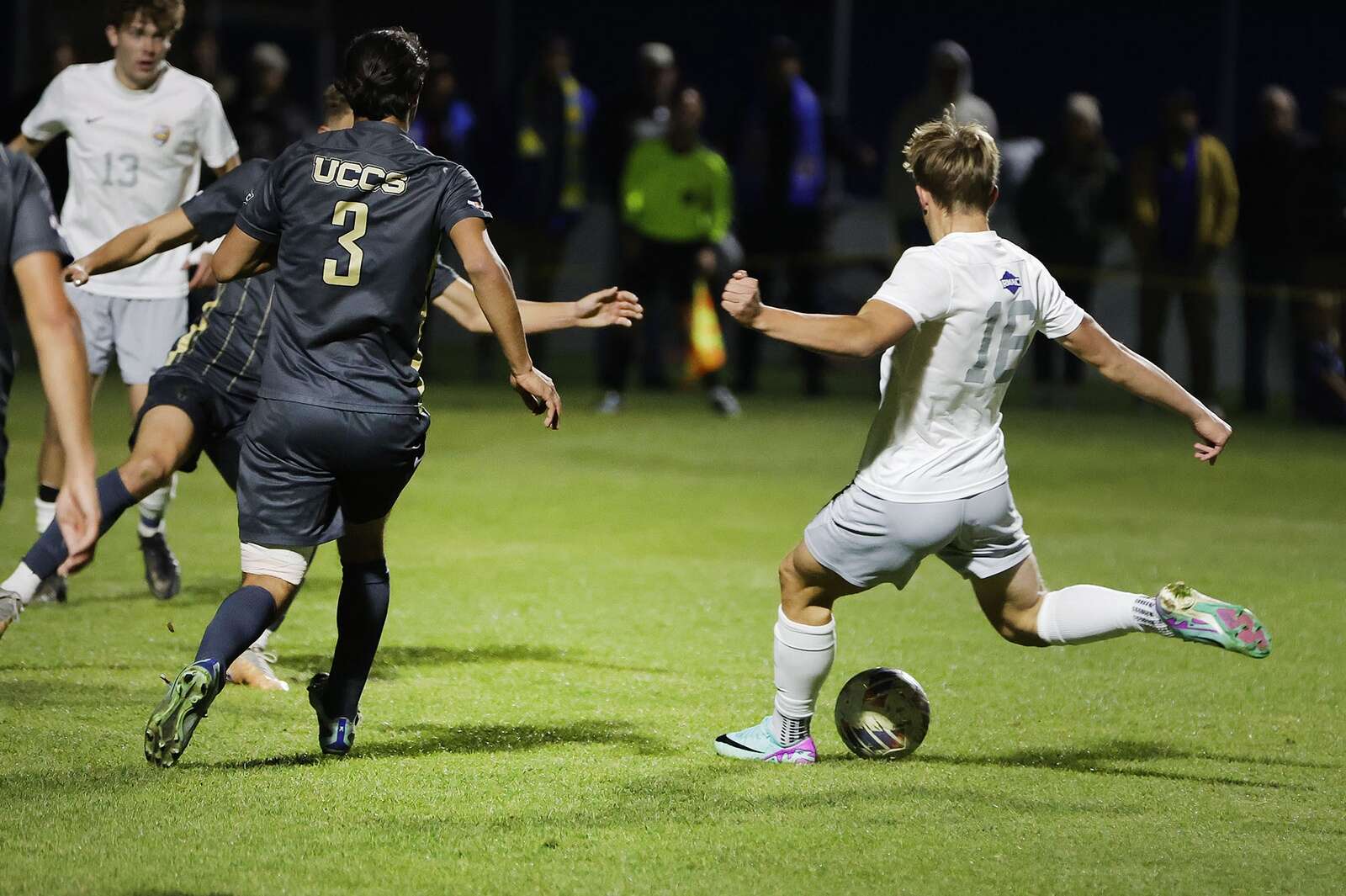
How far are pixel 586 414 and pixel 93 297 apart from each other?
21.5 ft

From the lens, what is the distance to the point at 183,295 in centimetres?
730

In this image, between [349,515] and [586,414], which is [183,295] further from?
[586,414]

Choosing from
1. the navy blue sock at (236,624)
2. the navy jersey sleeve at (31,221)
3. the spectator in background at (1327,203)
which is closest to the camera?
the navy jersey sleeve at (31,221)

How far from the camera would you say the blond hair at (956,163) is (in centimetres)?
477

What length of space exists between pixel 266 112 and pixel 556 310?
9193 millimetres

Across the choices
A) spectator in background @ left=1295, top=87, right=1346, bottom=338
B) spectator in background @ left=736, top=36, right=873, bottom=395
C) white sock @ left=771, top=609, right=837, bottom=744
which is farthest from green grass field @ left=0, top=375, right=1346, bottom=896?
spectator in background @ left=736, top=36, right=873, bottom=395

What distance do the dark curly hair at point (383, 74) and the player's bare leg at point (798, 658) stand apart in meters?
1.56

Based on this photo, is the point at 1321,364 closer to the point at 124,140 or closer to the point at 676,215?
the point at 676,215

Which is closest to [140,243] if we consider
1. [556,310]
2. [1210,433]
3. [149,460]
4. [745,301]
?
[149,460]

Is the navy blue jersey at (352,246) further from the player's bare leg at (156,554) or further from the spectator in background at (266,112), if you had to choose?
the spectator in background at (266,112)

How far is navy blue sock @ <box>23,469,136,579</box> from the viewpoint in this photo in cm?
534

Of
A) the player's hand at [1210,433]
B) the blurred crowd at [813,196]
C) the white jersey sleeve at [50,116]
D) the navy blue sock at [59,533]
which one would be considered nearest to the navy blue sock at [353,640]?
the navy blue sock at [59,533]

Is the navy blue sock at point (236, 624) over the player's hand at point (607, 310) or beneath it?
beneath

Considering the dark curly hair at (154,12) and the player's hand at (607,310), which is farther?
the dark curly hair at (154,12)
